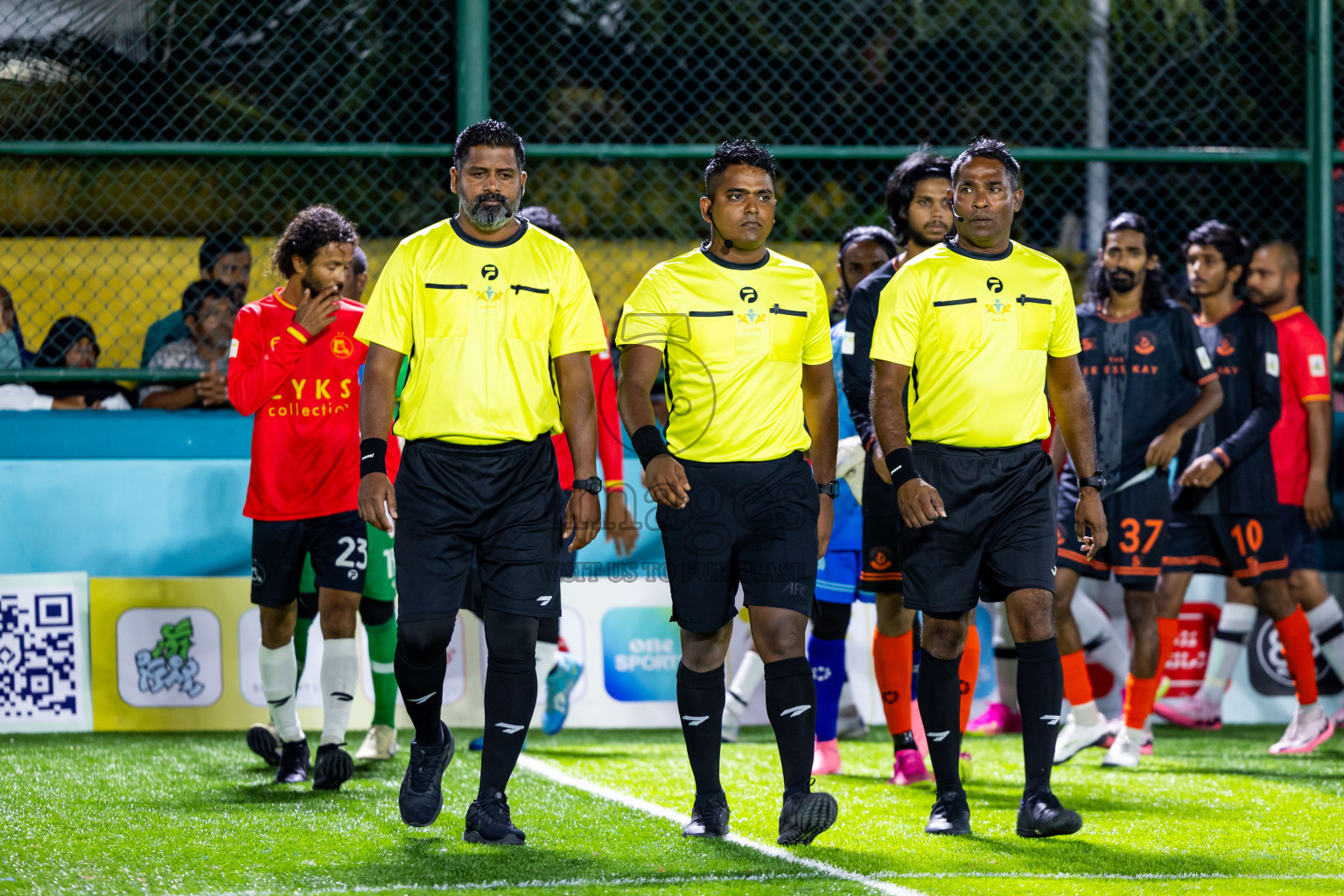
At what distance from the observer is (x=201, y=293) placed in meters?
7.97

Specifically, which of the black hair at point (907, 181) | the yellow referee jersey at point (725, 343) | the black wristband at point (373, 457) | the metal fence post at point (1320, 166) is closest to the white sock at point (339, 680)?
the black wristband at point (373, 457)

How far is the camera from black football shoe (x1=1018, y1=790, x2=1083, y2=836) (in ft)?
15.0

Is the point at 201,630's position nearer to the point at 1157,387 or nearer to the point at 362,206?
the point at 362,206

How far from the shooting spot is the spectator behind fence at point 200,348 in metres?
7.95

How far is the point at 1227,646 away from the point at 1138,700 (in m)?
1.41

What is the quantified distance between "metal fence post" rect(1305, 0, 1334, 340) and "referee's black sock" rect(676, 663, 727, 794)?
5336mm

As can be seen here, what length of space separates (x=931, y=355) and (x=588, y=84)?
15.7 feet

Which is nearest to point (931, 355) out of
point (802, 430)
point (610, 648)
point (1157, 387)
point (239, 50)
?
point (802, 430)

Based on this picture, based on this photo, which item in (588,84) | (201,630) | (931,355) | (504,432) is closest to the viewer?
(504,432)

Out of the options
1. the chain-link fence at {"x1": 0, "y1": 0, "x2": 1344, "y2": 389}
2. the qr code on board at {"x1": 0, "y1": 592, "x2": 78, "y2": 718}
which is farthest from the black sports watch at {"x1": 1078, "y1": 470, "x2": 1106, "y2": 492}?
the qr code on board at {"x1": 0, "y1": 592, "x2": 78, "y2": 718}

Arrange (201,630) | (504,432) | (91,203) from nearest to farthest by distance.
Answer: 1. (504,432)
2. (201,630)
3. (91,203)

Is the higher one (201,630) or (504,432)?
(504,432)

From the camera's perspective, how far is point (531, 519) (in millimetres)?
4559

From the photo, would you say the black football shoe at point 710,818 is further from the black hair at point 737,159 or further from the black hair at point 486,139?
the black hair at point 486,139
